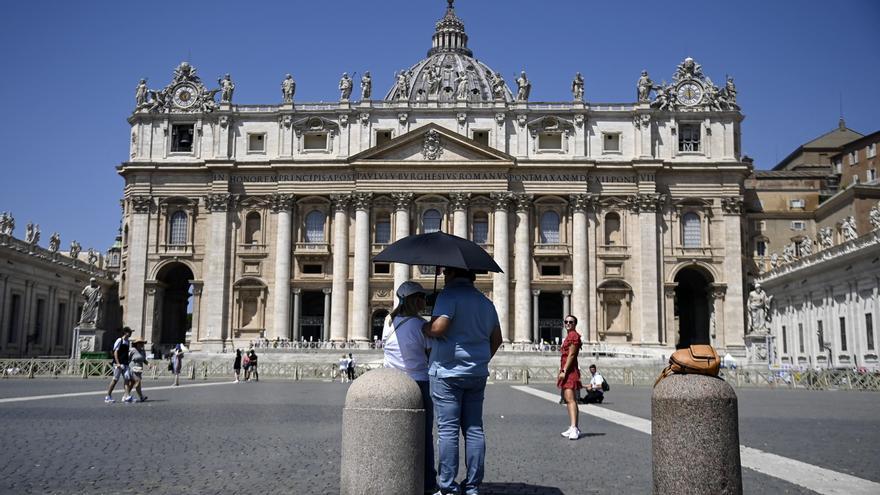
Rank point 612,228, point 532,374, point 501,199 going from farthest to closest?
point 612,228 → point 501,199 → point 532,374

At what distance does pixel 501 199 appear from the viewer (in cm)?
5850

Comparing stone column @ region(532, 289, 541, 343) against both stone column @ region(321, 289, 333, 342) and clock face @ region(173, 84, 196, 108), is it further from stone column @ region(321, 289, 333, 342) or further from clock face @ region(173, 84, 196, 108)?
clock face @ region(173, 84, 196, 108)

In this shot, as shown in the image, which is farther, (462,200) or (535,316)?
(462,200)

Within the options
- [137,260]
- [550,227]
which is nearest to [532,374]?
[550,227]

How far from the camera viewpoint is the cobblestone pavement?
29.5ft

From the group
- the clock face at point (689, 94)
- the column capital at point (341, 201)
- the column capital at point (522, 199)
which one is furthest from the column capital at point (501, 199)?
the clock face at point (689, 94)

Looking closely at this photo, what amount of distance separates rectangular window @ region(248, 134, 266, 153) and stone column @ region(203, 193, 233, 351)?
12.6ft

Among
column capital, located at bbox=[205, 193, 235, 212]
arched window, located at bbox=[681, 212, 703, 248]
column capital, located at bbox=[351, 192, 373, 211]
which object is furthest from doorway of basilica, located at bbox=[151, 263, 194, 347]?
arched window, located at bbox=[681, 212, 703, 248]

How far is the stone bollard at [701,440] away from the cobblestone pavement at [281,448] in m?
2.03

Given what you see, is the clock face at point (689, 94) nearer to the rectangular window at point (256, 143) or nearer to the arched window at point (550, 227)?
the arched window at point (550, 227)

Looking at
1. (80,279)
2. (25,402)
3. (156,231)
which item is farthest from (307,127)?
(25,402)

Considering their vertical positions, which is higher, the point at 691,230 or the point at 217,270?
the point at 691,230

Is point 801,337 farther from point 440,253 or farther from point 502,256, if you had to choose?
point 440,253

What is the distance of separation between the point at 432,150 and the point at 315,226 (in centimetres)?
984
